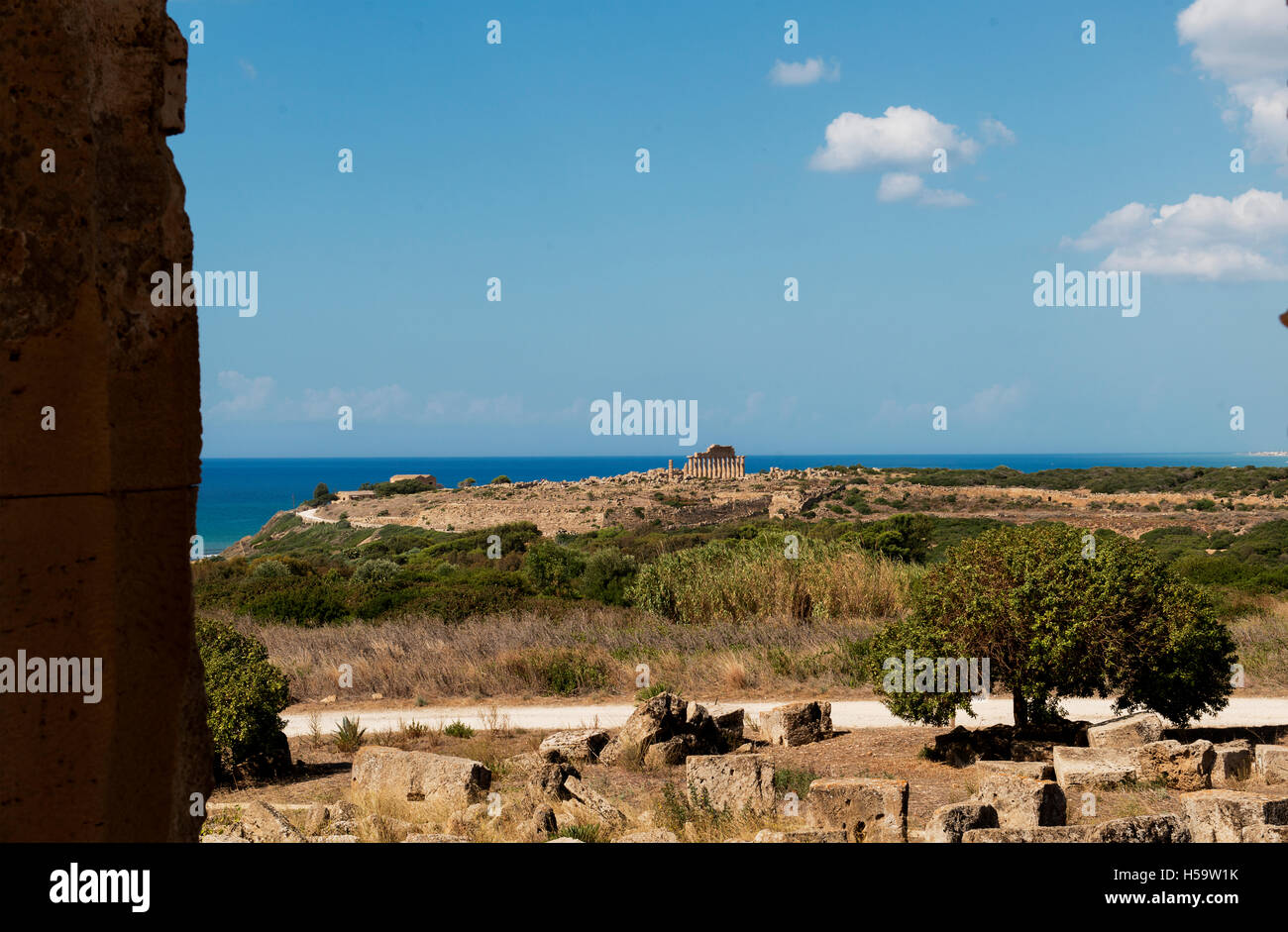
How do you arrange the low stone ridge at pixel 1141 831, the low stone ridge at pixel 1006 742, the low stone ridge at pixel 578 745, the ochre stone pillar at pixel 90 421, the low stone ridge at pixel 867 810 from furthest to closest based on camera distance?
the low stone ridge at pixel 578 745
the low stone ridge at pixel 1006 742
the low stone ridge at pixel 867 810
the low stone ridge at pixel 1141 831
the ochre stone pillar at pixel 90 421

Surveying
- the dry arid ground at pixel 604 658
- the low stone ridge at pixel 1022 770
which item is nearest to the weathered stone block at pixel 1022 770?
the low stone ridge at pixel 1022 770

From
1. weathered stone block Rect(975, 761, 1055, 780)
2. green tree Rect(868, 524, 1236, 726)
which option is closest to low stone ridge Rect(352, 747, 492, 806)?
green tree Rect(868, 524, 1236, 726)

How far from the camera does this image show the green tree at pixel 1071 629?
8734 millimetres

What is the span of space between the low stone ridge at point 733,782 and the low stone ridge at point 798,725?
277cm

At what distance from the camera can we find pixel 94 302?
3.27m

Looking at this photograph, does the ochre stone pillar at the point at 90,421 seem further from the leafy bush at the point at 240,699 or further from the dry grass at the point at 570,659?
the dry grass at the point at 570,659

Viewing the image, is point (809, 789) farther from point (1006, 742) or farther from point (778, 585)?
point (778, 585)

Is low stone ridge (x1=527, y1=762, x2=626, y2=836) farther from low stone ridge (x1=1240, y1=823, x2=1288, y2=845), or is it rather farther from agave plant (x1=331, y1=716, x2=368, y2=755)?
low stone ridge (x1=1240, y1=823, x2=1288, y2=845)

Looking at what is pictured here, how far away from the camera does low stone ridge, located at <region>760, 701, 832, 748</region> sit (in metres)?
Result: 10.6

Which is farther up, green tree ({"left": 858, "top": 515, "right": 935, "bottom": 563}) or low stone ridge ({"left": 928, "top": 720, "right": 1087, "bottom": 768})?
green tree ({"left": 858, "top": 515, "right": 935, "bottom": 563})

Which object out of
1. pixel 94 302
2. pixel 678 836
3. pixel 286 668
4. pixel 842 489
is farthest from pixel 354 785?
pixel 842 489

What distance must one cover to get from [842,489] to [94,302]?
54.6m

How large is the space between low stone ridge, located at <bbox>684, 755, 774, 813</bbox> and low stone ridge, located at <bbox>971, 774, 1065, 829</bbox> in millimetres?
Result: 1636
